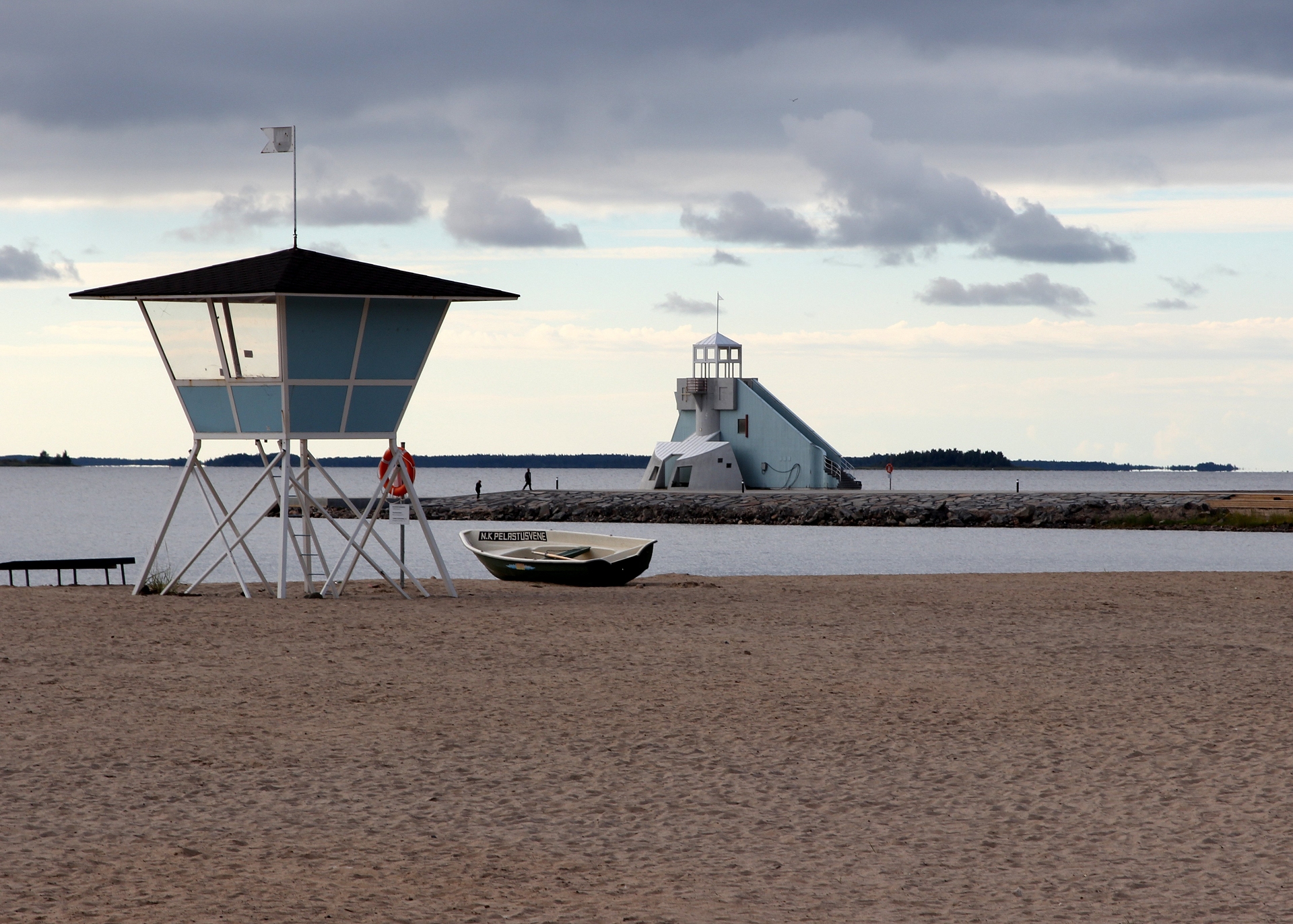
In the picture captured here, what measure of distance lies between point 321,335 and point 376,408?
1.27m

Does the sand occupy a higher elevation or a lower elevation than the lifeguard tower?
lower

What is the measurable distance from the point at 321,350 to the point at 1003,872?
13639 millimetres

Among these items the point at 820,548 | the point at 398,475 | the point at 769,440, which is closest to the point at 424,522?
the point at 398,475

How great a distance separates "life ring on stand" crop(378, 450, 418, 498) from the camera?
19109 mm

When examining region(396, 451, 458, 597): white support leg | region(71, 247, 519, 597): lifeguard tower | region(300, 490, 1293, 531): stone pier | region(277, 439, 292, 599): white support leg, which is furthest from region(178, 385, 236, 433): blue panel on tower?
region(300, 490, 1293, 531): stone pier

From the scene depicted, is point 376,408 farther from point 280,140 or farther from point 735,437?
point 735,437

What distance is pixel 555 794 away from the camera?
7.73 meters

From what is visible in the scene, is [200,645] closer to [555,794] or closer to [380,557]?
[555,794]

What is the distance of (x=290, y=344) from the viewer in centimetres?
1784

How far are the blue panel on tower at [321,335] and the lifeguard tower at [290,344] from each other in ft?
0.04

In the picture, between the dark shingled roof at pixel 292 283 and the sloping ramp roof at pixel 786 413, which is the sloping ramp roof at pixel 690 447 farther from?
the dark shingled roof at pixel 292 283

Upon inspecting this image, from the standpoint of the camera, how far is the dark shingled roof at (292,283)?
1759cm

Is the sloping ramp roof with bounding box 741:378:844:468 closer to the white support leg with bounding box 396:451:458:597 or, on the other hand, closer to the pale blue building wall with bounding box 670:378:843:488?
the pale blue building wall with bounding box 670:378:843:488

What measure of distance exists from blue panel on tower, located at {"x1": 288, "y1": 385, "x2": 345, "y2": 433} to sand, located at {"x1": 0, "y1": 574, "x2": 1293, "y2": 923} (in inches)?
134
